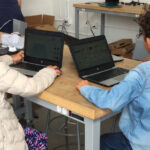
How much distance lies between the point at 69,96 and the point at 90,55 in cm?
43

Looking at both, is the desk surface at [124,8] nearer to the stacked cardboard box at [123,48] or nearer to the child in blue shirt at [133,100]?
the stacked cardboard box at [123,48]

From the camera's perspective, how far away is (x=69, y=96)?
1348 mm

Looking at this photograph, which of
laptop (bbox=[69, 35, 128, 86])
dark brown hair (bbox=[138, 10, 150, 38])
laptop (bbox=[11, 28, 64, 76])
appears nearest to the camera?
dark brown hair (bbox=[138, 10, 150, 38])

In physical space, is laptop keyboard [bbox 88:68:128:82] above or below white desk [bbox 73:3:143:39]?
below

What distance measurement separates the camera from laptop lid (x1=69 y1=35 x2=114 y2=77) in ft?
5.40

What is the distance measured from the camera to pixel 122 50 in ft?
13.0

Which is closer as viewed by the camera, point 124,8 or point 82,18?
point 124,8

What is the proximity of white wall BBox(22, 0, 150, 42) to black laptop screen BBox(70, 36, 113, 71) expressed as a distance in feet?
9.86

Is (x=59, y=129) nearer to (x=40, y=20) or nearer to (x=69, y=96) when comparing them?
(x=69, y=96)

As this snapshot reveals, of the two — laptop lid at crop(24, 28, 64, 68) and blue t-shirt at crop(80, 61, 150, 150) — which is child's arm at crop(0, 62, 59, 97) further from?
laptop lid at crop(24, 28, 64, 68)

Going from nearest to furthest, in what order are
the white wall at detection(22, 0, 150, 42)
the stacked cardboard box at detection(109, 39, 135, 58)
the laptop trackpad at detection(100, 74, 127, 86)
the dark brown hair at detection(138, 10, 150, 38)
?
the dark brown hair at detection(138, 10, 150, 38)
the laptop trackpad at detection(100, 74, 127, 86)
the stacked cardboard box at detection(109, 39, 135, 58)
the white wall at detection(22, 0, 150, 42)

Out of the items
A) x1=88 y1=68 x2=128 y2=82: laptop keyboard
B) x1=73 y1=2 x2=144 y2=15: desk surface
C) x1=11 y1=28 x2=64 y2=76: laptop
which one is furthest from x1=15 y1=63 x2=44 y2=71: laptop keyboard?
x1=73 y1=2 x2=144 y2=15: desk surface

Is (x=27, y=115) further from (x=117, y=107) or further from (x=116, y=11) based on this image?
(x=116, y=11)

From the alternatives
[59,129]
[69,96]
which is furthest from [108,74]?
[59,129]
